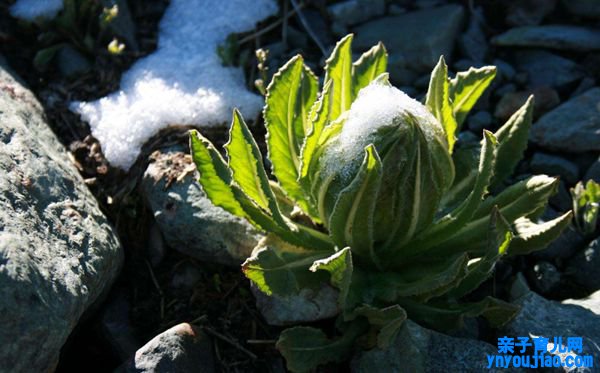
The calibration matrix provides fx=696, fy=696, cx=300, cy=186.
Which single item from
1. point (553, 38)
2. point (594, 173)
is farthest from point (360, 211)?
point (553, 38)

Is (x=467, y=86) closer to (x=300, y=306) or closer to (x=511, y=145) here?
(x=511, y=145)

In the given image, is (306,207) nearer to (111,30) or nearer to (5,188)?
(5,188)

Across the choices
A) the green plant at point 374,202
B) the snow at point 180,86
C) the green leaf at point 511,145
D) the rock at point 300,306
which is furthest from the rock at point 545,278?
the snow at point 180,86

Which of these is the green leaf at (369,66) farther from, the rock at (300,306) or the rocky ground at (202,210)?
the rock at (300,306)

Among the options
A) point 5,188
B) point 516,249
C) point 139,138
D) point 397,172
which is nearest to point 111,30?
point 139,138

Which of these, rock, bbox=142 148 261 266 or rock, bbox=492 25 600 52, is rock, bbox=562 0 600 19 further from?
rock, bbox=142 148 261 266

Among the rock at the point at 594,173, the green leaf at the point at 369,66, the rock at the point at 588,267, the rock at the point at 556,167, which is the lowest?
the rock at the point at 588,267
